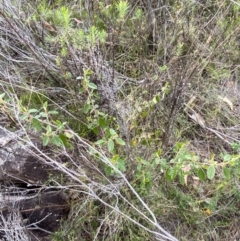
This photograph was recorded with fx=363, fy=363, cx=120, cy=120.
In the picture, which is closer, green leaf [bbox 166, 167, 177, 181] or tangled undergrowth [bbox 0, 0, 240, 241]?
green leaf [bbox 166, 167, 177, 181]

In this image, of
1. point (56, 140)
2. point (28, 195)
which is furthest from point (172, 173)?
point (28, 195)

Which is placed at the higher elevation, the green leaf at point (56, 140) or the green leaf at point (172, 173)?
the green leaf at point (172, 173)

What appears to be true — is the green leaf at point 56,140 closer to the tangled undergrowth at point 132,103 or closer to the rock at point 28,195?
the tangled undergrowth at point 132,103

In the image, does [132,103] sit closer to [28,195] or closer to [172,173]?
[172,173]

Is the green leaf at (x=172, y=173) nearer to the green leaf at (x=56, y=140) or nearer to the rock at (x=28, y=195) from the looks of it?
the green leaf at (x=56, y=140)

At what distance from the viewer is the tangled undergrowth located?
181 centimetres

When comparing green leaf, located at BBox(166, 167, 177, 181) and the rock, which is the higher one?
green leaf, located at BBox(166, 167, 177, 181)

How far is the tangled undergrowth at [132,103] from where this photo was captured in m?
1.81

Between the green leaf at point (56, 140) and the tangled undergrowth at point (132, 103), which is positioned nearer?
the green leaf at point (56, 140)

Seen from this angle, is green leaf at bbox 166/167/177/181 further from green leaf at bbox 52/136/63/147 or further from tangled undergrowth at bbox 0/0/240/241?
green leaf at bbox 52/136/63/147

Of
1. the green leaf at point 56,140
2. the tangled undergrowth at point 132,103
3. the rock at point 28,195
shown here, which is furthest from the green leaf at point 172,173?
the rock at point 28,195

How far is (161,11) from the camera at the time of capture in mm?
2416

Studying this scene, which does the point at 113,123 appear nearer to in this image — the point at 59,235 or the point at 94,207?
the point at 94,207

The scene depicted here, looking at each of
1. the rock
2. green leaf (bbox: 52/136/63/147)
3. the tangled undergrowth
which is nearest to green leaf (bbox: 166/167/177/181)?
the tangled undergrowth
